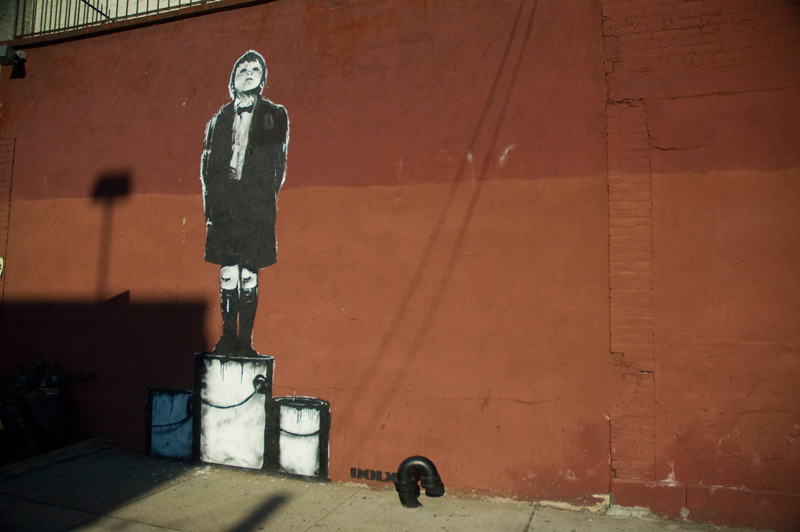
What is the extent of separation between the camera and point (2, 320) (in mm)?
7062

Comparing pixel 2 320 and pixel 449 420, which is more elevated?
pixel 2 320

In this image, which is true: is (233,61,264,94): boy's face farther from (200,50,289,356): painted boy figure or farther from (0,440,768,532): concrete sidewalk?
(0,440,768,532): concrete sidewalk

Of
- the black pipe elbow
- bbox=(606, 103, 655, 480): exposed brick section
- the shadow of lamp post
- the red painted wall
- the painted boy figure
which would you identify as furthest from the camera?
the shadow of lamp post

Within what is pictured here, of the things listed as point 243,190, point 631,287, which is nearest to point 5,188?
point 243,190

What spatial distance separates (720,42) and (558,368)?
309cm

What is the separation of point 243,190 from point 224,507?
3.15 m

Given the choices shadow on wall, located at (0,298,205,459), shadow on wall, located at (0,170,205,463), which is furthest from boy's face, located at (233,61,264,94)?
shadow on wall, located at (0,298,205,459)

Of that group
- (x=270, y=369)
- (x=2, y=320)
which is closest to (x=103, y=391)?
(x=2, y=320)

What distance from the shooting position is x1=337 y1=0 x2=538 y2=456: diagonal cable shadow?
5285 mm

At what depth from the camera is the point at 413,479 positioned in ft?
16.2

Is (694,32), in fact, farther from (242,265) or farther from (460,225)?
(242,265)

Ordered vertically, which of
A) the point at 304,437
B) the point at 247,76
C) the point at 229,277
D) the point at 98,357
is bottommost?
the point at 304,437

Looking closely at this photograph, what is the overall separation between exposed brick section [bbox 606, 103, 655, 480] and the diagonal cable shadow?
1.02m

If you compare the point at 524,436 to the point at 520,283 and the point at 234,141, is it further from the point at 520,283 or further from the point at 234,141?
the point at 234,141
